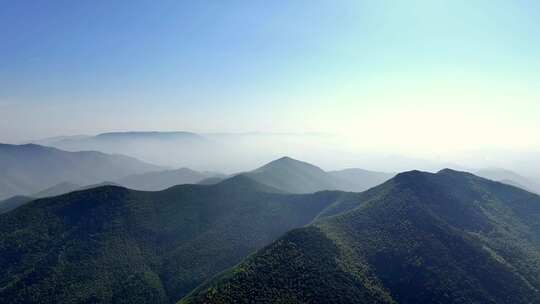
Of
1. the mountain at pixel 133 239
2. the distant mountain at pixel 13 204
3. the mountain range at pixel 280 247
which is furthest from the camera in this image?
the distant mountain at pixel 13 204

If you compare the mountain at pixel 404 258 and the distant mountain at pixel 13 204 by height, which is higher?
the mountain at pixel 404 258

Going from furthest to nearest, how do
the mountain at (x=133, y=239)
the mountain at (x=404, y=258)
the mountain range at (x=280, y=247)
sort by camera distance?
the mountain at (x=133, y=239) < the mountain range at (x=280, y=247) < the mountain at (x=404, y=258)

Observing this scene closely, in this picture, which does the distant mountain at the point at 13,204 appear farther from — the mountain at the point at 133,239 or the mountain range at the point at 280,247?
the mountain range at the point at 280,247

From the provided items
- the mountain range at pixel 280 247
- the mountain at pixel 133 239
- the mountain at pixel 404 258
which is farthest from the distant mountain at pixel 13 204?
the mountain at pixel 404 258

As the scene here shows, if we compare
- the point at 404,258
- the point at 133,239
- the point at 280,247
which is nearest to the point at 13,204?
the point at 133,239

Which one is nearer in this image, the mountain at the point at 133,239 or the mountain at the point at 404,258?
the mountain at the point at 404,258

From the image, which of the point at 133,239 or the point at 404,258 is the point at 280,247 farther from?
the point at 133,239

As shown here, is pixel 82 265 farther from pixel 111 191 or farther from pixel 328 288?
pixel 328 288

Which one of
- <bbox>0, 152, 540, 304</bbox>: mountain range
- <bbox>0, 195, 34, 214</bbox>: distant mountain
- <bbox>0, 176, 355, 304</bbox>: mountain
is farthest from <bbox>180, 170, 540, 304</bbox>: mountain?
<bbox>0, 195, 34, 214</bbox>: distant mountain
